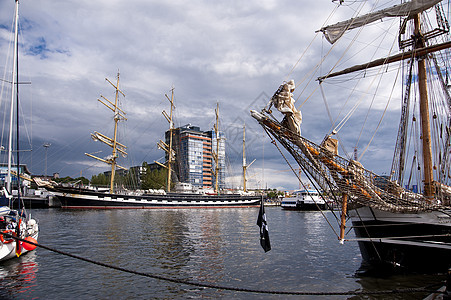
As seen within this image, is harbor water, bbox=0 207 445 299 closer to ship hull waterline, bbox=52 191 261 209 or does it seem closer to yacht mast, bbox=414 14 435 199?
yacht mast, bbox=414 14 435 199

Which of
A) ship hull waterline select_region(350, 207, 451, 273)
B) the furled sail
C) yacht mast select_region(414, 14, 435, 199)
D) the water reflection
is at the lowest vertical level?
the water reflection

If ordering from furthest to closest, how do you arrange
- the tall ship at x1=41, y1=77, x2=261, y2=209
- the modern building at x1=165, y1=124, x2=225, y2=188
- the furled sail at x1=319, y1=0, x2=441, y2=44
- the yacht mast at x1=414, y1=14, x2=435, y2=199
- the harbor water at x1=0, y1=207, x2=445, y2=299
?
the modern building at x1=165, y1=124, x2=225, y2=188
the tall ship at x1=41, y1=77, x2=261, y2=209
the furled sail at x1=319, y1=0, x2=441, y2=44
the yacht mast at x1=414, y1=14, x2=435, y2=199
the harbor water at x1=0, y1=207, x2=445, y2=299

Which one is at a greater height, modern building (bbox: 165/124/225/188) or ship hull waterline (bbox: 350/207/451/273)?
modern building (bbox: 165/124/225/188)

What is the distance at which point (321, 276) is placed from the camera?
44.2 feet

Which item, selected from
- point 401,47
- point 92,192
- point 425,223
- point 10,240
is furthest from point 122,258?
point 92,192

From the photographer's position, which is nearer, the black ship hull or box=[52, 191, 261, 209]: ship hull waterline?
the black ship hull

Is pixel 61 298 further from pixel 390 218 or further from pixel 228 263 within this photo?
pixel 390 218

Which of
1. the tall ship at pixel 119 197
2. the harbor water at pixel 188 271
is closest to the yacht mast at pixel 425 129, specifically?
the harbor water at pixel 188 271

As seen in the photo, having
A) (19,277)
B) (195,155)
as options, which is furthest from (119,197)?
(195,155)

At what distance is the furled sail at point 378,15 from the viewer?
1692 cm

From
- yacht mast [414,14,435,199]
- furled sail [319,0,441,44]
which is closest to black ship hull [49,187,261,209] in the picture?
furled sail [319,0,441,44]

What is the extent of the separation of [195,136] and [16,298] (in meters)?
158

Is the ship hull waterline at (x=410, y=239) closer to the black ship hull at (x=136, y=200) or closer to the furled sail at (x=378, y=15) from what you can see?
the furled sail at (x=378, y=15)

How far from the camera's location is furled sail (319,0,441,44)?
16.9m
